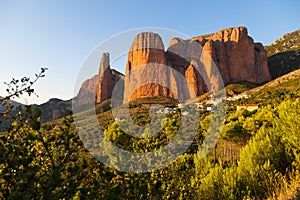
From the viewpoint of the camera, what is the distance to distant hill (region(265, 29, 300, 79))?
10123 cm

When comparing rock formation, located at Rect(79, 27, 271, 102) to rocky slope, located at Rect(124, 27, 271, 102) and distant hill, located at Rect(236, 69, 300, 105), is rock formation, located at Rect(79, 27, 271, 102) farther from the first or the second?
distant hill, located at Rect(236, 69, 300, 105)

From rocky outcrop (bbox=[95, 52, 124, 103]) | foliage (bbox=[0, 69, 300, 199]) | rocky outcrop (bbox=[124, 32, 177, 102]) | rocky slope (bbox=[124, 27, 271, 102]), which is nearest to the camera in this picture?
foliage (bbox=[0, 69, 300, 199])

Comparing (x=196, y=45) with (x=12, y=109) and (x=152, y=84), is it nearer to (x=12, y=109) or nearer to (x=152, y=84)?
(x=152, y=84)

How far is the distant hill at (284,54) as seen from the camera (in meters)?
101

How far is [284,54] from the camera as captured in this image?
365 feet

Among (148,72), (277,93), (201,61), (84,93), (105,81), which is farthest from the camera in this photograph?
(105,81)

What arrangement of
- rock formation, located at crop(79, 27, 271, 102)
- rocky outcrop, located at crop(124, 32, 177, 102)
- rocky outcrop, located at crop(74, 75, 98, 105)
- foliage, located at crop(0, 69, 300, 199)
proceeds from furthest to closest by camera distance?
rock formation, located at crop(79, 27, 271, 102) < rocky outcrop, located at crop(124, 32, 177, 102) < rocky outcrop, located at crop(74, 75, 98, 105) < foliage, located at crop(0, 69, 300, 199)

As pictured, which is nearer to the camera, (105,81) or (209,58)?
(209,58)

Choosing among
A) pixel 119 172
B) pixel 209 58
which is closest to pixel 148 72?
pixel 209 58

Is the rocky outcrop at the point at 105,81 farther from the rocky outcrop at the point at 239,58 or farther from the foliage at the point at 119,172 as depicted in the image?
the foliage at the point at 119,172

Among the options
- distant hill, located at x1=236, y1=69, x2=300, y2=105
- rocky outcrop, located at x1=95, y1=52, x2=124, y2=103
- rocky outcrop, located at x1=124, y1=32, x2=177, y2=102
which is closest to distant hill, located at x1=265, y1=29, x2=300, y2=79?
distant hill, located at x1=236, y1=69, x2=300, y2=105

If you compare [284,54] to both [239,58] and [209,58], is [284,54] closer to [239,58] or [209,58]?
[239,58]

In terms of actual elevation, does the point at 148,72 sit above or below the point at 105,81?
below

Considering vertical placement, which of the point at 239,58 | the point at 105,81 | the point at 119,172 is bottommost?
the point at 119,172
